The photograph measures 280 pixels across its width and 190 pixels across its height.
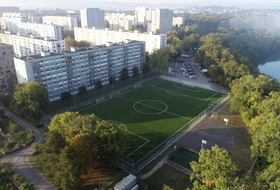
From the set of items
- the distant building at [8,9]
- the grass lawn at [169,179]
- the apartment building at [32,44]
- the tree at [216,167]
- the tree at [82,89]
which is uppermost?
the distant building at [8,9]

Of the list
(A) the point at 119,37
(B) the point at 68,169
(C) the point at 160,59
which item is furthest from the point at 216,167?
(A) the point at 119,37

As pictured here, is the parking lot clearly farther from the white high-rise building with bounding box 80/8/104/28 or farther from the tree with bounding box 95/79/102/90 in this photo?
the white high-rise building with bounding box 80/8/104/28

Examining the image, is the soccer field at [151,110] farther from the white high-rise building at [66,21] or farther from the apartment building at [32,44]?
the white high-rise building at [66,21]

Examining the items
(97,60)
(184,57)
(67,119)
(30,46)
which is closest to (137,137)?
(67,119)

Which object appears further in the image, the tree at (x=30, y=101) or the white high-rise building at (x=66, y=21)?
the white high-rise building at (x=66, y=21)

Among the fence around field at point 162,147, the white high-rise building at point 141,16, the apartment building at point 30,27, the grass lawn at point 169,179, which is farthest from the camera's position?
the white high-rise building at point 141,16

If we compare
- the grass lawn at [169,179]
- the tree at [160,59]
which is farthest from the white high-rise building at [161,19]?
the grass lawn at [169,179]

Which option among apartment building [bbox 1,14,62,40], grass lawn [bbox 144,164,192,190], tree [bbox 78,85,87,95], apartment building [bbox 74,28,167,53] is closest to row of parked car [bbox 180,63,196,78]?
apartment building [bbox 74,28,167,53]

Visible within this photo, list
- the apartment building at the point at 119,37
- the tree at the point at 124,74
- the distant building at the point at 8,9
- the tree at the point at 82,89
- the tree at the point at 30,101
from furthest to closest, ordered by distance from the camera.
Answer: the distant building at the point at 8,9
the apartment building at the point at 119,37
the tree at the point at 124,74
the tree at the point at 82,89
the tree at the point at 30,101
